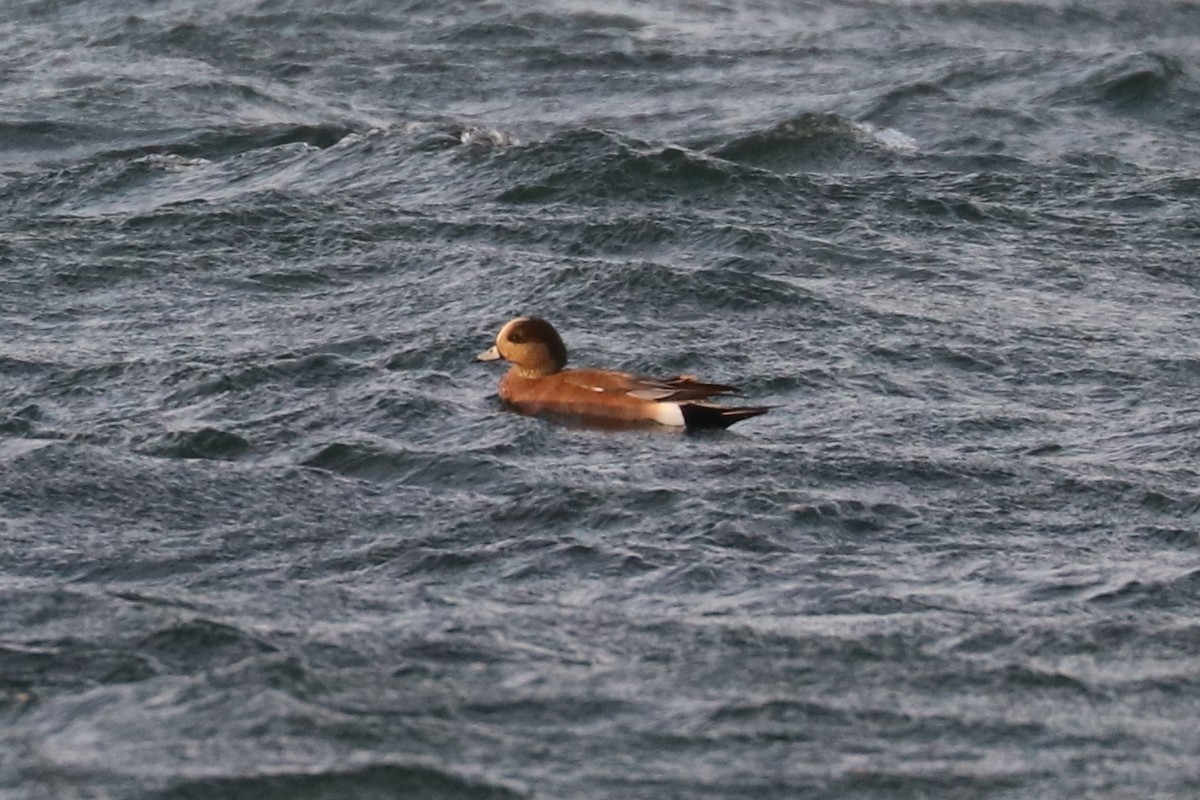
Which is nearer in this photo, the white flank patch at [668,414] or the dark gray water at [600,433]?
the dark gray water at [600,433]

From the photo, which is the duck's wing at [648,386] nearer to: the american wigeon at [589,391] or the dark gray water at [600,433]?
the american wigeon at [589,391]

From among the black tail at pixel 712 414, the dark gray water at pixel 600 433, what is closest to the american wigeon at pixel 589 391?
the black tail at pixel 712 414

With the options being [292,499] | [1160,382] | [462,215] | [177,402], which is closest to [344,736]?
[292,499]

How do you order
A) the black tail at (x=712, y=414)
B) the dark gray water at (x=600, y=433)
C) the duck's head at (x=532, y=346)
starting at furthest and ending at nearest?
the duck's head at (x=532, y=346)
the black tail at (x=712, y=414)
the dark gray water at (x=600, y=433)

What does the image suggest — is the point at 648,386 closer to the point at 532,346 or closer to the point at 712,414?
the point at 712,414

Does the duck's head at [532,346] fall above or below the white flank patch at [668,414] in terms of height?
above

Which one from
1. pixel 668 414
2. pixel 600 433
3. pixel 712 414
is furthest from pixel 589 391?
pixel 712 414

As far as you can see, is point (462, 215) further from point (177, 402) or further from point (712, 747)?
point (712, 747)
